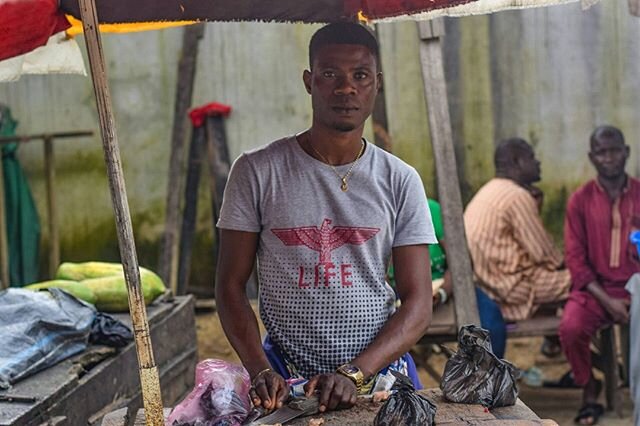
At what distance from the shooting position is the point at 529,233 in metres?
6.55

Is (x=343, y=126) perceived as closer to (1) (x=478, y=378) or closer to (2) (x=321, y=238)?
(2) (x=321, y=238)

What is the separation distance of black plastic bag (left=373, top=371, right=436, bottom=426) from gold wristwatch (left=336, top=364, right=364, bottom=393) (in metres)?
0.18

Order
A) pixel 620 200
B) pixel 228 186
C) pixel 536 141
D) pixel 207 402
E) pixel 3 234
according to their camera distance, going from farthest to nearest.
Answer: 1. pixel 536 141
2. pixel 3 234
3. pixel 620 200
4. pixel 228 186
5. pixel 207 402

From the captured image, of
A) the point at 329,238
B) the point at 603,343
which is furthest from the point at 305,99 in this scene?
the point at 329,238

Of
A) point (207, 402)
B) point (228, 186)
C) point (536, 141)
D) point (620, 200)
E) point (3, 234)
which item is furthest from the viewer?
point (536, 141)

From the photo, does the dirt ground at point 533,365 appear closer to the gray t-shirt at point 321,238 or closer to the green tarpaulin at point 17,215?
the green tarpaulin at point 17,215

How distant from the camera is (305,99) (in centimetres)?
847

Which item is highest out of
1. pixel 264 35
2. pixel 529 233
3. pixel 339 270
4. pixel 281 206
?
pixel 264 35

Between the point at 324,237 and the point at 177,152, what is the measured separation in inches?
213

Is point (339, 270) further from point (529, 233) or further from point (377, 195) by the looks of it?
point (529, 233)

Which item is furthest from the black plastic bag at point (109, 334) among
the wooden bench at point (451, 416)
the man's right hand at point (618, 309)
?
the man's right hand at point (618, 309)

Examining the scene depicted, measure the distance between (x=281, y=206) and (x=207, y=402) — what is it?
0.63 m

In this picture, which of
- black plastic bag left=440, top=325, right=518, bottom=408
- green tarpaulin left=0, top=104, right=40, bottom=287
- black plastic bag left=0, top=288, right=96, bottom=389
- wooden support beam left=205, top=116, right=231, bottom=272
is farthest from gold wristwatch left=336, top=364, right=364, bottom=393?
green tarpaulin left=0, top=104, right=40, bottom=287

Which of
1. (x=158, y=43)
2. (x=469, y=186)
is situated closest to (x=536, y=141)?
(x=469, y=186)
